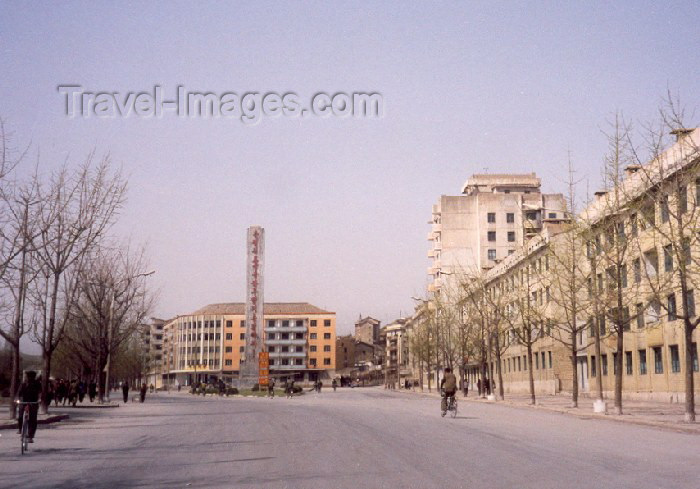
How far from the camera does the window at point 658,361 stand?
40.2 metres

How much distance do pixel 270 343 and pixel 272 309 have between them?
9.19 metres

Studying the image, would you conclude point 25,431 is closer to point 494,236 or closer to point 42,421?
point 42,421

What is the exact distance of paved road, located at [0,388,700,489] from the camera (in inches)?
429

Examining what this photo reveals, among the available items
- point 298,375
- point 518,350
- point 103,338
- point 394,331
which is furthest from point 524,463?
point 394,331

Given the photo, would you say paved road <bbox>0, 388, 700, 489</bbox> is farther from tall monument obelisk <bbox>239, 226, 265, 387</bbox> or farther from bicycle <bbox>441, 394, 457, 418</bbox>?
tall monument obelisk <bbox>239, 226, 265, 387</bbox>

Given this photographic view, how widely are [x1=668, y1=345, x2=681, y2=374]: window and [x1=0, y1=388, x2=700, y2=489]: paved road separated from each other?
17911mm

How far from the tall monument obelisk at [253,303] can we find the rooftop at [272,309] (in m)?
53.0

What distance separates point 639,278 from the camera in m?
38.6

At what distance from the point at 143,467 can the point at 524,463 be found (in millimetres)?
6480

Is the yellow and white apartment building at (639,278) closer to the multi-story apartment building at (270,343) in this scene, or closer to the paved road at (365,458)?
the paved road at (365,458)

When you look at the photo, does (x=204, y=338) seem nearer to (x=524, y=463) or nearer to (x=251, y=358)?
(x=251, y=358)

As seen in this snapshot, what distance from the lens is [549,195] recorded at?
102938 millimetres

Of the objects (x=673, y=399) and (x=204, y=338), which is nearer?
(x=673, y=399)

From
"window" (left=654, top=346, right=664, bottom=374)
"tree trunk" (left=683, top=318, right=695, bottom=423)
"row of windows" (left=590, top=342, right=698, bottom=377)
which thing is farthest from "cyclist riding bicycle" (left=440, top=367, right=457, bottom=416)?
"window" (left=654, top=346, right=664, bottom=374)
